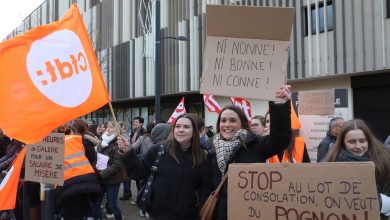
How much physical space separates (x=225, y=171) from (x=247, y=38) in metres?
1.06

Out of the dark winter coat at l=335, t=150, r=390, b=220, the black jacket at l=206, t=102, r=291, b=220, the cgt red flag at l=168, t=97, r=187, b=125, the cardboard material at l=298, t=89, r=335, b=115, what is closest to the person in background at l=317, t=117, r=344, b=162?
the cardboard material at l=298, t=89, r=335, b=115

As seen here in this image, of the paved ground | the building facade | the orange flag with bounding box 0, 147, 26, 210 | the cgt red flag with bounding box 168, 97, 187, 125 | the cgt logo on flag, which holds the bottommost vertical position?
the paved ground

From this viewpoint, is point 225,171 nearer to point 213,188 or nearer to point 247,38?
point 213,188

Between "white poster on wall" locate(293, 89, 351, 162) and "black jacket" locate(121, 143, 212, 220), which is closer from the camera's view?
"black jacket" locate(121, 143, 212, 220)

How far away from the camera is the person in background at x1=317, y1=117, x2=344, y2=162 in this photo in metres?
5.68

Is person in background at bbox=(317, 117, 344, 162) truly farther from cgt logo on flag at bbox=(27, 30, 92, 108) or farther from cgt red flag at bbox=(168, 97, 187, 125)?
cgt red flag at bbox=(168, 97, 187, 125)

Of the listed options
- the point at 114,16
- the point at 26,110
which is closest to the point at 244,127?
the point at 26,110

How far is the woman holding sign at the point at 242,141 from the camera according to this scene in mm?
3234

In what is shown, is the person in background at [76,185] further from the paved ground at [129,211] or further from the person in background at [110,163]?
the paved ground at [129,211]

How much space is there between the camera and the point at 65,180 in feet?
16.6

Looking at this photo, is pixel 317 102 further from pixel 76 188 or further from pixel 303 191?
pixel 303 191

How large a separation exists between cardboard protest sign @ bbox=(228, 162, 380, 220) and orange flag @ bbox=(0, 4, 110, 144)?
6.03ft

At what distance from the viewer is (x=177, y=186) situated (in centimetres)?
360

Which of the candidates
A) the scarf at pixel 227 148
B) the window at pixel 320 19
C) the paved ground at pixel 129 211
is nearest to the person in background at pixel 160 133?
the paved ground at pixel 129 211
